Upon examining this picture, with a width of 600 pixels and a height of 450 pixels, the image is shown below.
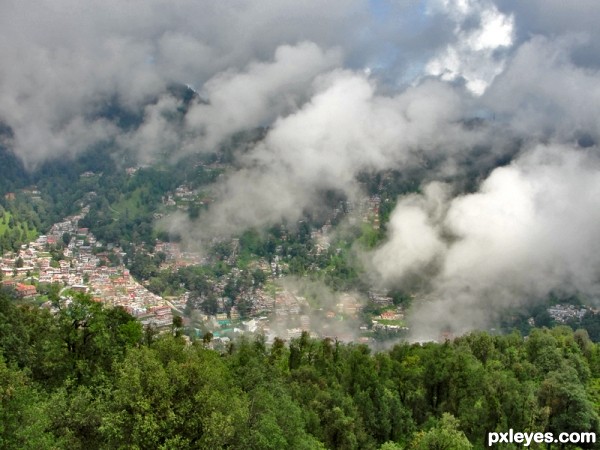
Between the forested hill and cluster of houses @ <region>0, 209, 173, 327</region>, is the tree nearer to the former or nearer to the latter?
the forested hill

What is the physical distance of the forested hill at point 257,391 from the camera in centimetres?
2470

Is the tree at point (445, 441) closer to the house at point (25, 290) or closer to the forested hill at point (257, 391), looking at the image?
the forested hill at point (257, 391)

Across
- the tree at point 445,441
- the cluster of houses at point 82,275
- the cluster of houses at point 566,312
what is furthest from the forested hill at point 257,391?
the cluster of houses at point 82,275

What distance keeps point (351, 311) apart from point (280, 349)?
3017 inches

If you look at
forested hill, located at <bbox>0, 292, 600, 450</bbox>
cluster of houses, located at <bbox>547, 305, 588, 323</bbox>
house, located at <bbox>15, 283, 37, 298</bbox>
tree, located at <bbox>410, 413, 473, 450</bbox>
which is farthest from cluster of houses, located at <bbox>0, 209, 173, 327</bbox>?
cluster of houses, located at <bbox>547, 305, 588, 323</bbox>

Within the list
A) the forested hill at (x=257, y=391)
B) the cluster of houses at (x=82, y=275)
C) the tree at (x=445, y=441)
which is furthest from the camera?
the cluster of houses at (x=82, y=275)

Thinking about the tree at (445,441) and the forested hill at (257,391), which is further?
the tree at (445,441)

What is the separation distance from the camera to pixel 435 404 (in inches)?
2313

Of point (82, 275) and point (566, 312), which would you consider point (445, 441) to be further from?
point (82, 275)

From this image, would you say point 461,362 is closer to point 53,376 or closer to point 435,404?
point 435,404

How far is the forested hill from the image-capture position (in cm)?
2470

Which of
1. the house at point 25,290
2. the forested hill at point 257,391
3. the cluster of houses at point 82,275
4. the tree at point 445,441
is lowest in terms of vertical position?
the tree at point 445,441

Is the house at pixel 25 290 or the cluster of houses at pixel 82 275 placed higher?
the cluster of houses at pixel 82 275

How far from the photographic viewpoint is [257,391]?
33344mm
